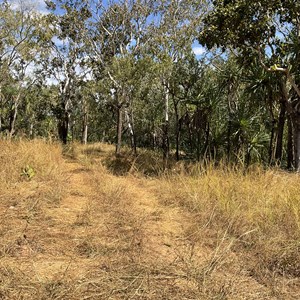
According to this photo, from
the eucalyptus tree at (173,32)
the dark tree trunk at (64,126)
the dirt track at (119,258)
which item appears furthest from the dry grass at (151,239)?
the dark tree trunk at (64,126)

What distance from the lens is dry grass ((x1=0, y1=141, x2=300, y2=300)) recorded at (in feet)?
8.90

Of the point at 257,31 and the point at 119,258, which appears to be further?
the point at 257,31

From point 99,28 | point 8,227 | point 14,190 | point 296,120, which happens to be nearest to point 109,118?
point 99,28

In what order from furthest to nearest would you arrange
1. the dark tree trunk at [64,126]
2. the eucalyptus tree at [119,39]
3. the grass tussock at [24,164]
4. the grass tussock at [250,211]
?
the dark tree trunk at [64,126] < the eucalyptus tree at [119,39] < the grass tussock at [24,164] < the grass tussock at [250,211]

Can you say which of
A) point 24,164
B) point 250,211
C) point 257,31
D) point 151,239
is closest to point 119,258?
point 151,239

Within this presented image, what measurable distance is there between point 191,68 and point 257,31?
5.32 meters

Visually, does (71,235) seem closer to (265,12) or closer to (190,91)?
(265,12)

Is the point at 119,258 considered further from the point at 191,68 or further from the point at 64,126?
the point at 64,126

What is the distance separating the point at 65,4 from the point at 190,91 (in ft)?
29.8

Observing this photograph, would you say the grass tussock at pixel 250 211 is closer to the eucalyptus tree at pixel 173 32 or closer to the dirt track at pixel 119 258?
the dirt track at pixel 119 258

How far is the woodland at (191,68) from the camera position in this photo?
8.94 m

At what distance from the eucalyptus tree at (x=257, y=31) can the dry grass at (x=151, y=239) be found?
3.76 meters

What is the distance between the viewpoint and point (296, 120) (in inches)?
382

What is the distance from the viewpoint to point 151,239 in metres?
3.86
